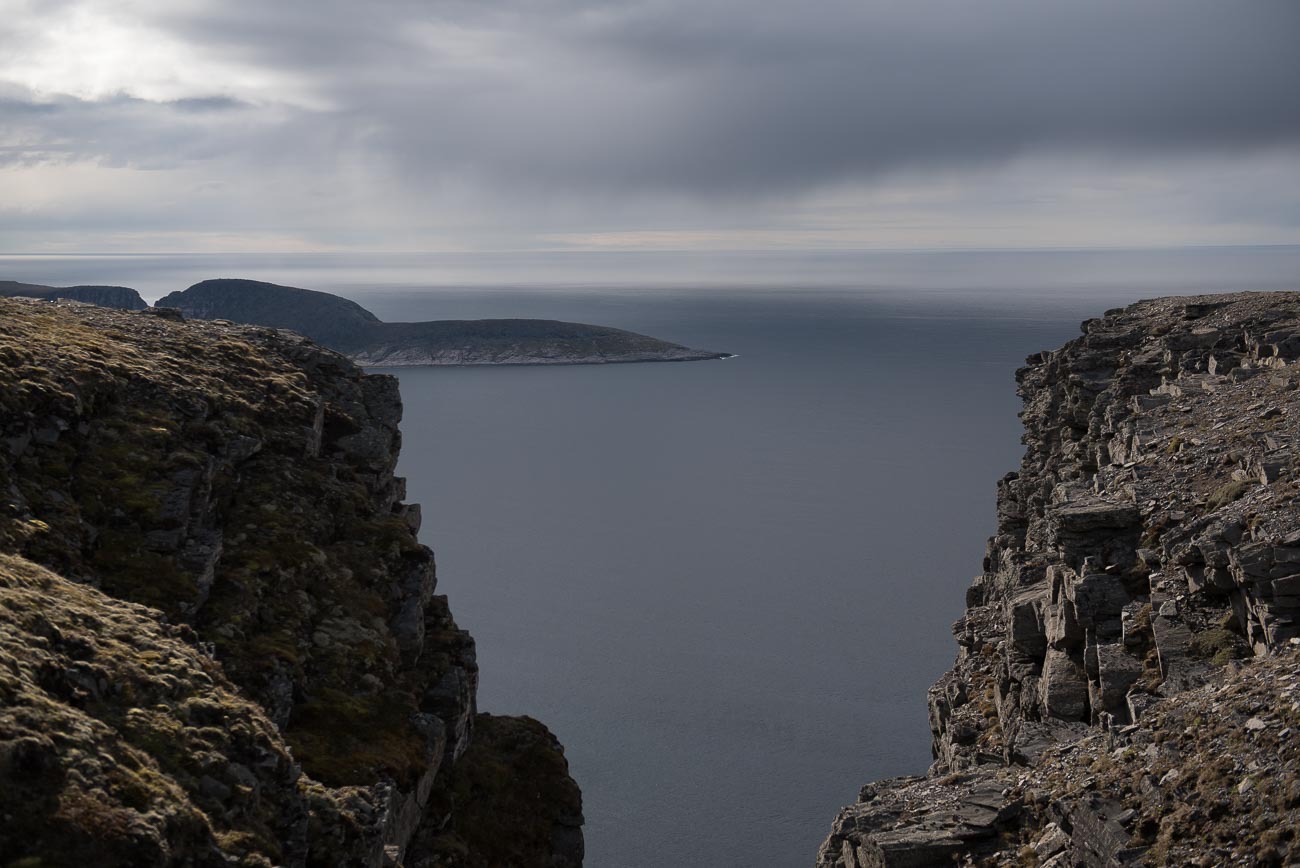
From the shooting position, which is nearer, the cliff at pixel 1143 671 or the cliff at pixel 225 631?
the cliff at pixel 1143 671

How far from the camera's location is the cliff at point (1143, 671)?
70.1ft

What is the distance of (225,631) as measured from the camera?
1373 inches

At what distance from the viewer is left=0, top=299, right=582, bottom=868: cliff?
22.0 metres

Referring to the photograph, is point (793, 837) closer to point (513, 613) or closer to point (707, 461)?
point (513, 613)

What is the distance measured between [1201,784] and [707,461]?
140 metres

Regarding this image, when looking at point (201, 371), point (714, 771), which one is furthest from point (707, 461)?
point (201, 371)

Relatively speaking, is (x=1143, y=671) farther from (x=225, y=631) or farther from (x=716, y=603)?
(x=716, y=603)

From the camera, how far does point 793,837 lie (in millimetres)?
57281

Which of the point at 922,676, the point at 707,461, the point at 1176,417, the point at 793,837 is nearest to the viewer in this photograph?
the point at 1176,417

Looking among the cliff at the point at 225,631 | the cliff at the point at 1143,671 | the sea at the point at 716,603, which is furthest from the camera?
the sea at the point at 716,603

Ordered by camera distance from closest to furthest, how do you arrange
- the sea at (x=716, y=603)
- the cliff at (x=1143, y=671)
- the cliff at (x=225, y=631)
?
the cliff at (x=1143, y=671) < the cliff at (x=225, y=631) < the sea at (x=716, y=603)

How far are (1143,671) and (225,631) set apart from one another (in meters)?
29.2

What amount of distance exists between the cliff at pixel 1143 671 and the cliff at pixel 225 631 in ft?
50.2

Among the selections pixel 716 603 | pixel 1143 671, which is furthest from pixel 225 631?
pixel 716 603
